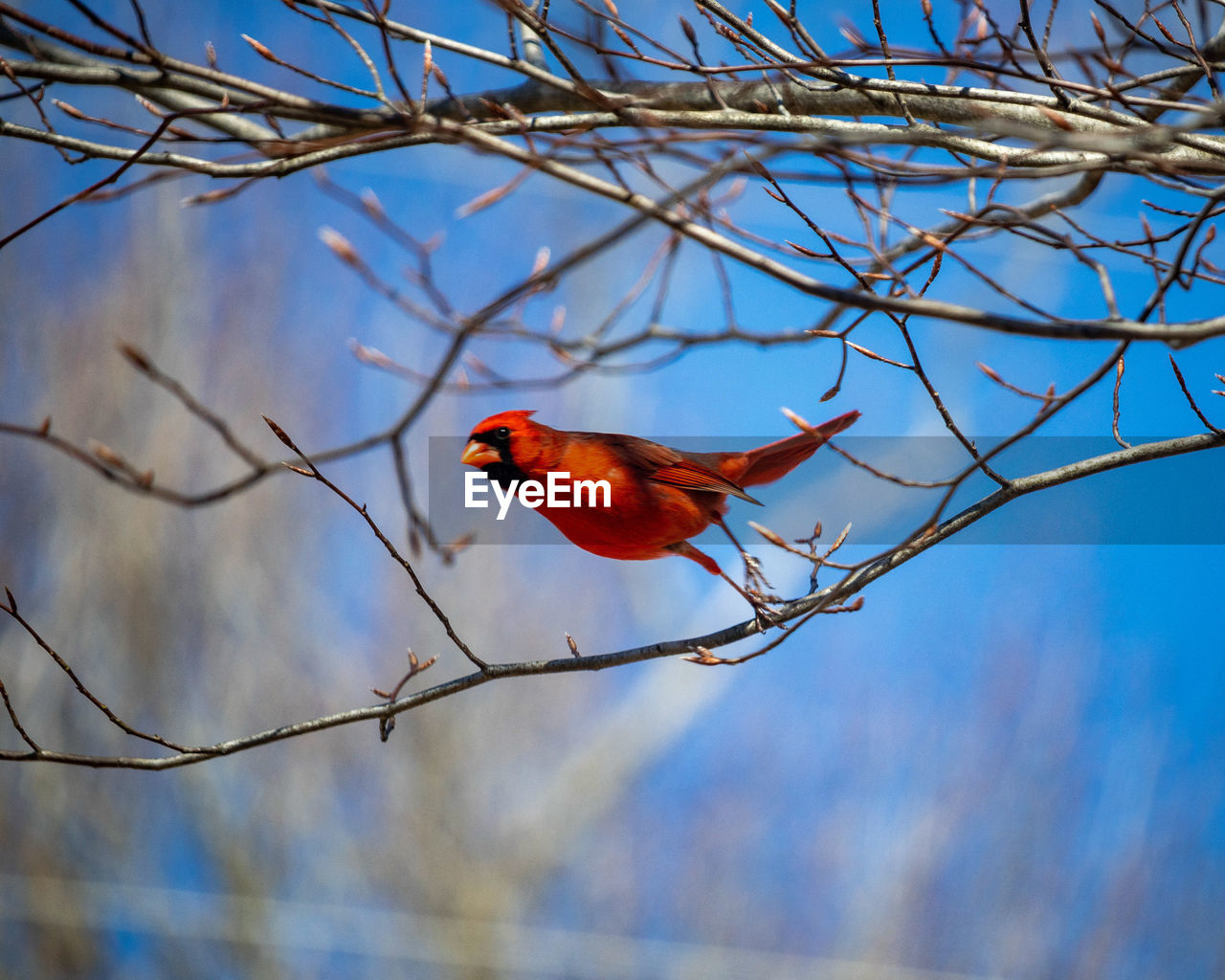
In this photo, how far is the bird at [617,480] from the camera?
99 cm

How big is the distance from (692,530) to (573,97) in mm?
447

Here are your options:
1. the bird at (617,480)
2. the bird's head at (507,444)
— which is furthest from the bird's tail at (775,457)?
the bird's head at (507,444)

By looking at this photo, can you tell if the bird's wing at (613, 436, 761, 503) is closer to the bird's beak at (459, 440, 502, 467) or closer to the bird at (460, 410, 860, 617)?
the bird at (460, 410, 860, 617)

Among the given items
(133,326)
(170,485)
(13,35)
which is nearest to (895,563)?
(13,35)

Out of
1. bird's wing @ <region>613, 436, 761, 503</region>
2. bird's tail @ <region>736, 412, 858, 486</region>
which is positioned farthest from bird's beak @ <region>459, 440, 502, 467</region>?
bird's tail @ <region>736, 412, 858, 486</region>

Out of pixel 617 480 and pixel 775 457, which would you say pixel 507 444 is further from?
pixel 775 457

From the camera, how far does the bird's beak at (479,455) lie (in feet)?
3.36

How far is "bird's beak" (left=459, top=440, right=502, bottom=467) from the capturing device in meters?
1.02

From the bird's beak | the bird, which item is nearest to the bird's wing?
the bird

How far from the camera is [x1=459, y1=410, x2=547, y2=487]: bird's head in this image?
1021mm

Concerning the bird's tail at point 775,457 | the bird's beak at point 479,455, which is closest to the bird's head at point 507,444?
the bird's beak at point 479,455

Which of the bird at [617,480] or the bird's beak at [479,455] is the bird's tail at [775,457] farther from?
the bird's beak at [479,455]

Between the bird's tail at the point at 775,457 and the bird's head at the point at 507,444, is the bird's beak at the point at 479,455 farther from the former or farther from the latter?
the bird's tail at the point at 775,457

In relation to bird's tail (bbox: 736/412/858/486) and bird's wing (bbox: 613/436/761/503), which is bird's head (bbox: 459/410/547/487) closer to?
bird's wing (bbox: 613/436/761/503)
